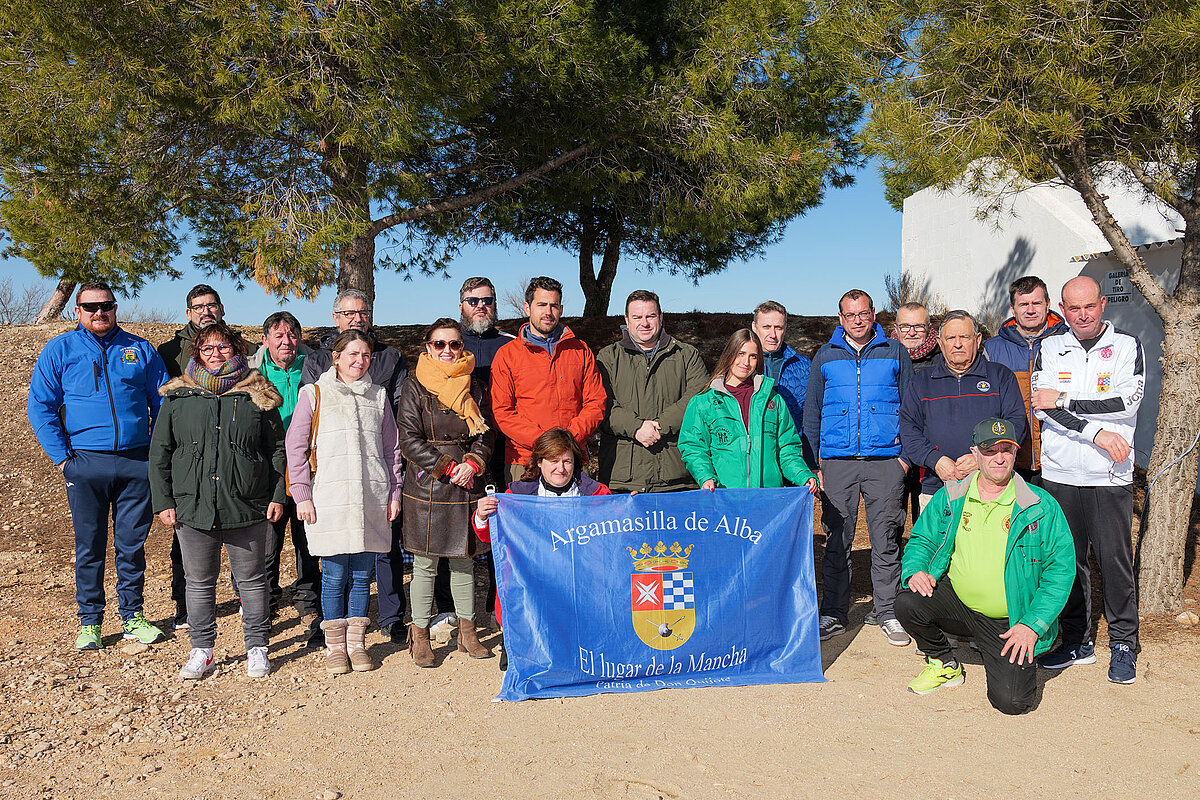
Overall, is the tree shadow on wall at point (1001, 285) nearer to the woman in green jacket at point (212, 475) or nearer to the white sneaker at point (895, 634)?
the white sneaker at point (895, 634)

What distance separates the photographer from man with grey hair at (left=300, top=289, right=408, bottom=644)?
561 cm

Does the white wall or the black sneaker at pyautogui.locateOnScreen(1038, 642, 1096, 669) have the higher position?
the white wall

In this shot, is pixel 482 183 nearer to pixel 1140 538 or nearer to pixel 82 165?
pixel 82 165

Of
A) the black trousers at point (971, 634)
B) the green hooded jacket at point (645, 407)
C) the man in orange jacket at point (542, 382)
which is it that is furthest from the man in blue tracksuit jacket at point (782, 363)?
the black trousers at point (971, 634)

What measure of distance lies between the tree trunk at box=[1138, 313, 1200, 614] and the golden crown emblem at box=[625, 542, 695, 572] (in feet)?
11.6

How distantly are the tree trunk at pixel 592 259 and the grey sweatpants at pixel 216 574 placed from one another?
10.8 meters

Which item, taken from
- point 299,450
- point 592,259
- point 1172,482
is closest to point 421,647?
point 299,450

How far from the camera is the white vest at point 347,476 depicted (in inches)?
196

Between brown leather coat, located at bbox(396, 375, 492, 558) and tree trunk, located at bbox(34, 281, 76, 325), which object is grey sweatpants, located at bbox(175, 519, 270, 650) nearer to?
brown leather coat, located at bbox(396, 375, 492, 558)

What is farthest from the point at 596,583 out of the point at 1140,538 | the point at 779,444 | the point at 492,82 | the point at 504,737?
the point at 492,82

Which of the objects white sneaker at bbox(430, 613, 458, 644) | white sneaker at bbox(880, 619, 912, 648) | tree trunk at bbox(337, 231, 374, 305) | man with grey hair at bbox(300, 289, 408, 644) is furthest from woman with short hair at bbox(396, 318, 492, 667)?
tree trunk at bbox(337, 231, 374, 305)

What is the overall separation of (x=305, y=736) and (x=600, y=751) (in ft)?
4.57

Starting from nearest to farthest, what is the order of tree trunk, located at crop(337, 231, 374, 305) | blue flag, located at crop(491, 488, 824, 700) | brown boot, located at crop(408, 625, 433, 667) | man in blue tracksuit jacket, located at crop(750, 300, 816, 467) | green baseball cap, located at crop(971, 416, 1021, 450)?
green baseball cap, located at crop(971, 416, 1021, 450)
blue flag, located at crop(491, 488, 824, 700)
brown boot, located at crop(408, 625, 433, 667)
man in blue tracksuit jacket, located at crop(750, 300, 816, 467)
tree trunk, located at crop(337, 231, 374, 305)

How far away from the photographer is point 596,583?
476cm
